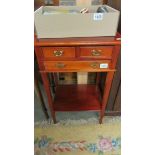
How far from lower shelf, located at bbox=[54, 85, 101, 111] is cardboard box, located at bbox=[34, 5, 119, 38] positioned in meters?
0.68

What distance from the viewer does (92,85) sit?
5.72 feet

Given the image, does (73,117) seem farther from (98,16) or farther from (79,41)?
(98,16)

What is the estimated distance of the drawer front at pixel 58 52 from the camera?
1.05 metres

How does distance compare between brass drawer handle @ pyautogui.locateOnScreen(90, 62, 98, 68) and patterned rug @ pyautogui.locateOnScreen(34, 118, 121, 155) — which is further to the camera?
patterned rug @ pyautogui.locateOnScreen(34, 118, 121, 155)

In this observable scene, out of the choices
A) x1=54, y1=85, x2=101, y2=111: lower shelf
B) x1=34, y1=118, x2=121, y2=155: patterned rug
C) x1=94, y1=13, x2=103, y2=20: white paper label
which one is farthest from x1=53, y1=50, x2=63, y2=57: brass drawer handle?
x1=34, y1=118, x2=121, y2=155: patterned rug

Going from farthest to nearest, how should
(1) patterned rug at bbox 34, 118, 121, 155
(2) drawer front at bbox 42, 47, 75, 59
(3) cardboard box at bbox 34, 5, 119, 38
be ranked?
(1) patterned rug at bbox 34, 118, 121, 155 < (2) drawer front at bbox 42, 47, 75, 59 < (3) cardboard box at bbox 34, 5, 119, 38

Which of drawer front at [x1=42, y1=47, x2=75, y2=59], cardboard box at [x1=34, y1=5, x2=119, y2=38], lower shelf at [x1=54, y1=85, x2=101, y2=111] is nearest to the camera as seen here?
cardboard box at [x1=34, y1=5, x2=119, y2=38]

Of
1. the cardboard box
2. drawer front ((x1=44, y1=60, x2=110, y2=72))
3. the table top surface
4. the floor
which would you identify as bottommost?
the floor

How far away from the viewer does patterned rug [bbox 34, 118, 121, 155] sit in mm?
1348

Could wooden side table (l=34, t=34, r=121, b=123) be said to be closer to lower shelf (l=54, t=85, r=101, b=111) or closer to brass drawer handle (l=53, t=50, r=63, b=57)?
brass drawer handle (l=53, t=50, r=63, b=57)
